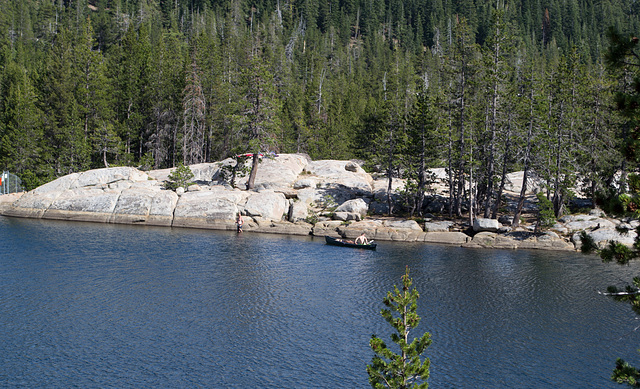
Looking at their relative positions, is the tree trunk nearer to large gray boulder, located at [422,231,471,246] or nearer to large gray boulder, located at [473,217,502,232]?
large gray boulder, located at [422,231,471,246]

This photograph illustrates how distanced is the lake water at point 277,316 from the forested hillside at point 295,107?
1081cm

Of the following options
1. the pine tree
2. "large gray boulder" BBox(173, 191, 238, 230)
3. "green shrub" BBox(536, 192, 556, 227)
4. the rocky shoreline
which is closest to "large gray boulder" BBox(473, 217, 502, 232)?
the rocky shoreline

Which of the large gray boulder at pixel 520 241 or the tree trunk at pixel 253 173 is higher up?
the tree trunk at pixel 253 173

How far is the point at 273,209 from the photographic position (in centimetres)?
5366

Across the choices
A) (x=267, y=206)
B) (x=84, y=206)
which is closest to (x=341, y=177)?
(x=267, y=206)

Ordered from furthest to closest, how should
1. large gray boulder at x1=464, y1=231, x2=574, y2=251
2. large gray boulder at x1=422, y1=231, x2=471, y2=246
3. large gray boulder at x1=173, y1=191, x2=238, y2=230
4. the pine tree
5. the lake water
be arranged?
the pine tree
large gray boulder at x1=173, y1=191, x2=238, y2=230
large gray boulder at x1=422, y1=231, x2=471, y2=246
large gray boulder at x1=464, y1=231, x2=574, y2=251
the lake water

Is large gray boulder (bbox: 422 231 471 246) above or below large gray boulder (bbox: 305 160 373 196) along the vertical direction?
below

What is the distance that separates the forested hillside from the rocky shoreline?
4266mm

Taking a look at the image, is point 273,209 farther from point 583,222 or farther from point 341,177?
point 583,222

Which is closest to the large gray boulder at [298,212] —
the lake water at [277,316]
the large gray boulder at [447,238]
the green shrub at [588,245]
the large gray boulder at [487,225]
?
the lake water at [277,316]

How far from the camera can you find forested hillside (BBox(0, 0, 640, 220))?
162 ft

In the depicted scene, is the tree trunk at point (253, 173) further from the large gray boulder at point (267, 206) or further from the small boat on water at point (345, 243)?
the small boat on water at point (345, 243)

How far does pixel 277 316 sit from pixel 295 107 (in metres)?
62.4

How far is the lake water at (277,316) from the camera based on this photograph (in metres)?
19.0
